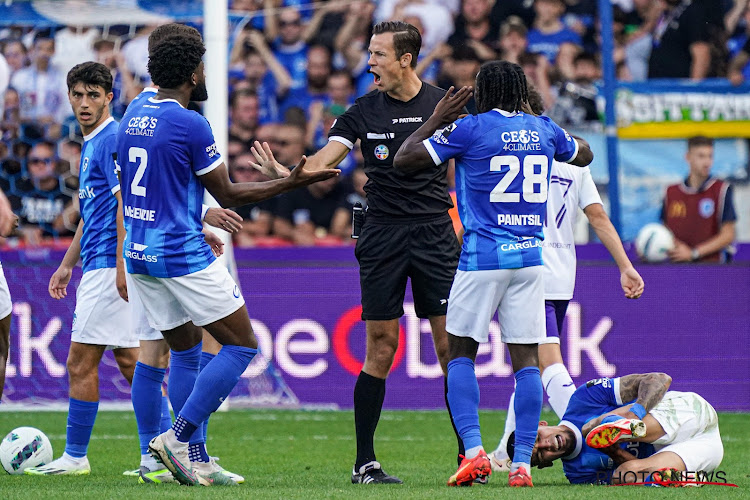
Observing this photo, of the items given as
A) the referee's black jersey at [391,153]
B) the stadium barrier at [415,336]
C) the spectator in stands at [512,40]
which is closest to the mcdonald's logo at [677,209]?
the stadium barrier at [415,336]

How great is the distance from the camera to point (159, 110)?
18.4 feet

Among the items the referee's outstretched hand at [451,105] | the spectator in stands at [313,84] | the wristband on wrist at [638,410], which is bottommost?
the wristband on wrist at [638,410]

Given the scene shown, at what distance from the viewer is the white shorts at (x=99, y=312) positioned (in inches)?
267

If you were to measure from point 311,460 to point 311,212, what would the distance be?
6750 mm

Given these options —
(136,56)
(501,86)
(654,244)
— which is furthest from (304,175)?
(136,56)

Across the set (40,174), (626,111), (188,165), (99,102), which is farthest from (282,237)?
(188,165)

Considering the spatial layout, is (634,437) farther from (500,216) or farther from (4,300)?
(4,300)

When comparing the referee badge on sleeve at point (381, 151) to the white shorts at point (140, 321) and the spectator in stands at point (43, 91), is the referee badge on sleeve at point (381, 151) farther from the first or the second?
the spectator in stands at point (43, 91)

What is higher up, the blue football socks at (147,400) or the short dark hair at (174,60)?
the short dark hair at (174,60)

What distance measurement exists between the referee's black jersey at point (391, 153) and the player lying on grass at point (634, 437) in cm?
132

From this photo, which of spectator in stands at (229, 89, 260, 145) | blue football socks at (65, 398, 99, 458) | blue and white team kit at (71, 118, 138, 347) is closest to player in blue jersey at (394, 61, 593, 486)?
blue and white team kit at (71, 118, 138, 347)

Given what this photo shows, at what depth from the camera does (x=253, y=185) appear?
568cm

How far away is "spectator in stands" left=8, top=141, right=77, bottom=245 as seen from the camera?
13617 millimetres

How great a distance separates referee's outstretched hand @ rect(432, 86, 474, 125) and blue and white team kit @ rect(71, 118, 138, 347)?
199cm
